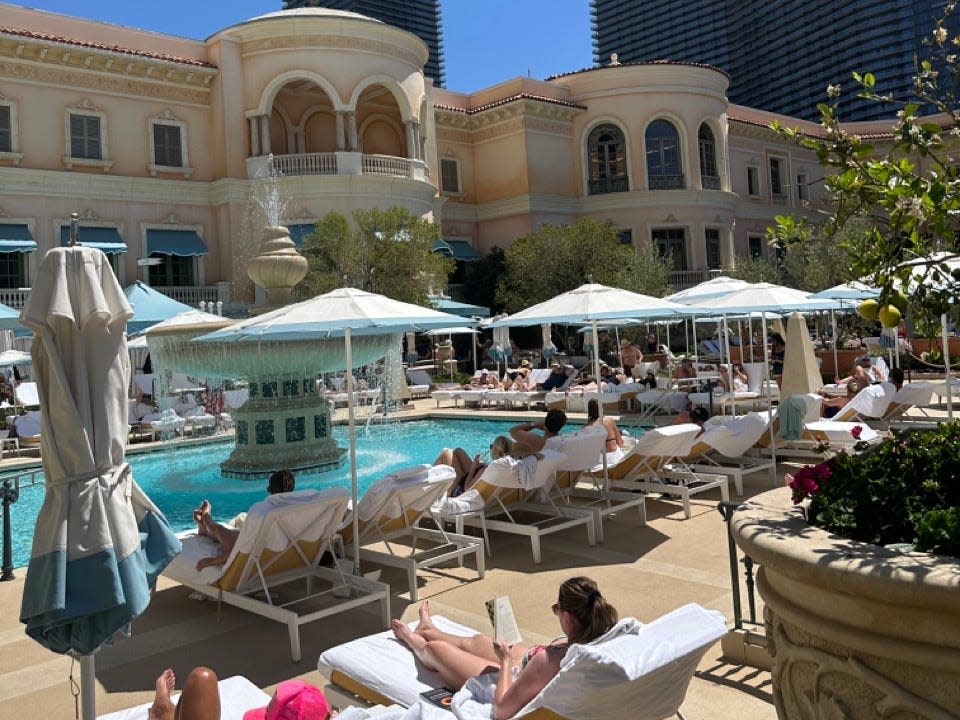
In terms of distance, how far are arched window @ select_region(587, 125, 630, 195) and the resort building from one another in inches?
3.2

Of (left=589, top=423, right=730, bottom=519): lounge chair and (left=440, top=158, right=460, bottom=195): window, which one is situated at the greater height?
(left=440, top=158, right=460, bottom=195): window

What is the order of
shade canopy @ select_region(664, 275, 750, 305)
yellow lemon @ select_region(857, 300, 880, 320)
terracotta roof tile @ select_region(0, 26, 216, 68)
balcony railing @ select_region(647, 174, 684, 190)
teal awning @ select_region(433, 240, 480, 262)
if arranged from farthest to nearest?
balcony railing @ select_region(647, 174, 684, 190) < teal awning @ select_region(433, 240, 480, 262) < terracotta roof tile @ select_region(0, 26, 216, 68) < shade canopy @ select_region(664, 275, 750, 305) < yellow lemon @ select_region(857, 300, 880, 320)

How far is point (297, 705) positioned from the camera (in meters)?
3.10

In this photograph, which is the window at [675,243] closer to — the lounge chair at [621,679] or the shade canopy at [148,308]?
the shade canopy at [148,308]

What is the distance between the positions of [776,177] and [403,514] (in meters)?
39.0

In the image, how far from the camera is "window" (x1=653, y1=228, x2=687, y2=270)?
34.4 metres

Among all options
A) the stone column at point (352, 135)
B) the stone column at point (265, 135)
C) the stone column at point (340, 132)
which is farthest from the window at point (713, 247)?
the stone column at point (265, 135)

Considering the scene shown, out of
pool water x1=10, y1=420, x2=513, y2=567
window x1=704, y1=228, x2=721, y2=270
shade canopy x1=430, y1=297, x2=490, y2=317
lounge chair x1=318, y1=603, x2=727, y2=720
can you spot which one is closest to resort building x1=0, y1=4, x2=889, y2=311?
window x1=704, y1=228, x2=721, y2=270

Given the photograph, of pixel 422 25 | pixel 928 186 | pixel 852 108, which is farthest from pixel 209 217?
pixel 422 25

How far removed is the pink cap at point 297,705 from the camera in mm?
3098

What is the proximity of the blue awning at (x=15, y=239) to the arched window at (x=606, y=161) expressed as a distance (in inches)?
823

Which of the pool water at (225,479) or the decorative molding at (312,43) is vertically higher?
the decorative molding at (312,43)

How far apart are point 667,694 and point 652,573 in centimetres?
282

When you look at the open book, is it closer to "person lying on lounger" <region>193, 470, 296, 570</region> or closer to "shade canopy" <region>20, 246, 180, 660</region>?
"shade canopy" <region>20, 246, 180, 660</region>
